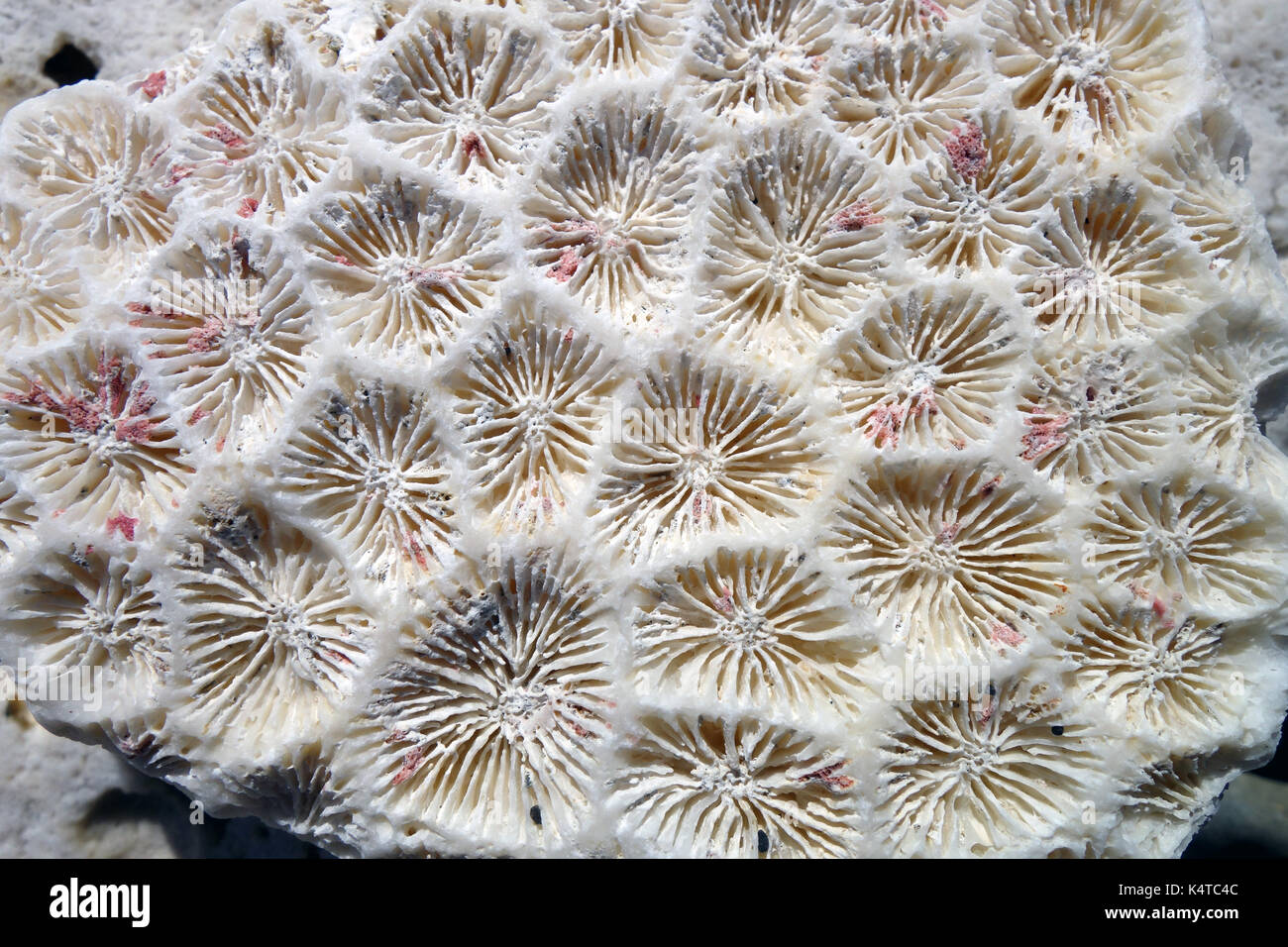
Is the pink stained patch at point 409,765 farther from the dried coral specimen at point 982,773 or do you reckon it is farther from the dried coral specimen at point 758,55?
the dried coral specimen at point 758,55

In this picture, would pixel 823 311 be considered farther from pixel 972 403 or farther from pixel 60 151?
pixel 60 151

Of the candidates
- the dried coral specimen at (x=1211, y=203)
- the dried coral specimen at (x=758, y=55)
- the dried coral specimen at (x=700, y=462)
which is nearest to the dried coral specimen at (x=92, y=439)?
the dried coral specimen at (x=700, y=462)

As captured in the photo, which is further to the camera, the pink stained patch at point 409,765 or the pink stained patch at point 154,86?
the pink stained patch at point 154,86

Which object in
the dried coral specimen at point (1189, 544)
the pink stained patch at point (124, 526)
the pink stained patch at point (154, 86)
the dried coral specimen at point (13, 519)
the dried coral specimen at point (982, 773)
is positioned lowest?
the dried coral specimen at point (982, 773)

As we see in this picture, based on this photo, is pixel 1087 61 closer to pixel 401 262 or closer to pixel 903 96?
pixel 903 96

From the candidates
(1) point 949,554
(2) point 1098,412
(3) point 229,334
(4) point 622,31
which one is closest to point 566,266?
(4) point 622,31

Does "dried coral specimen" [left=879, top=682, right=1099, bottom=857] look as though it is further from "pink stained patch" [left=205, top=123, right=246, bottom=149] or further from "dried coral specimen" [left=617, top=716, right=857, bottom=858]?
"pink stained patch" [left=205, top=123, right=246, bottom=149]

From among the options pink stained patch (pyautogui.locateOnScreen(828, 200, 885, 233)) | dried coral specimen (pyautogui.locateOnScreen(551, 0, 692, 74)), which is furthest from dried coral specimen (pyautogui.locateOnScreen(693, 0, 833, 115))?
pink stained patch (pyautogui.locateOnScreen(828, 200, 885, 233))
